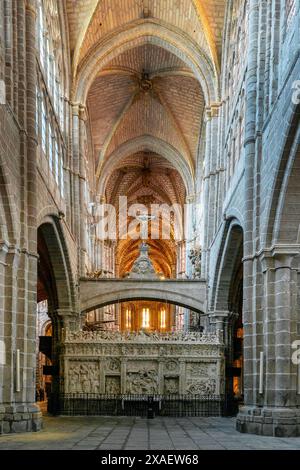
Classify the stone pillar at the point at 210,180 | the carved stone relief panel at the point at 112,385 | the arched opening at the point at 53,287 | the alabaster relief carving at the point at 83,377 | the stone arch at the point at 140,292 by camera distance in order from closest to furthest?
the alabaster relief carving at the point at 83,377, the carved stone relief panel at the point at 112,385, the arched opening at the point at 53,287, the stone pillar at the point at 210,180, the stone arch at the point at 140,292

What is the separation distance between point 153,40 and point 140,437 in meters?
22.0

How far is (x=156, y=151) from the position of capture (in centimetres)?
4534

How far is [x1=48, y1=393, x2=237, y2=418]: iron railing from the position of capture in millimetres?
25594

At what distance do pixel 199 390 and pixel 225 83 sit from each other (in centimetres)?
1351

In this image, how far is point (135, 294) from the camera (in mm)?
32500

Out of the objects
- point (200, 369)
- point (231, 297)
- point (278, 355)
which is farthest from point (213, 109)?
point (278, 355)

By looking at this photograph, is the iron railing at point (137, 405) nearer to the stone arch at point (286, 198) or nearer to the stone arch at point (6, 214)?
the stone arch at point (6, 214)

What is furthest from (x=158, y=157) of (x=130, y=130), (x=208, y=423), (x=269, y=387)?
(x=269, y=387)

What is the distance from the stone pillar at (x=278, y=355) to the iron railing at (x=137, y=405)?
778 centimetres

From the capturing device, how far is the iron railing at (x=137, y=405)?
25594 mm

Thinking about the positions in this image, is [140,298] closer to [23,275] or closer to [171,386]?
[171,386]

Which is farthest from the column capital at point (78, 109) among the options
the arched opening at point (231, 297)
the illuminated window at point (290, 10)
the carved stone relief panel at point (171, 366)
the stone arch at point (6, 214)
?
the illuminated window at point (290, 10)

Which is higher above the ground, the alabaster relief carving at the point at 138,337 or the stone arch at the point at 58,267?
the stone arch at the point at 58,267
